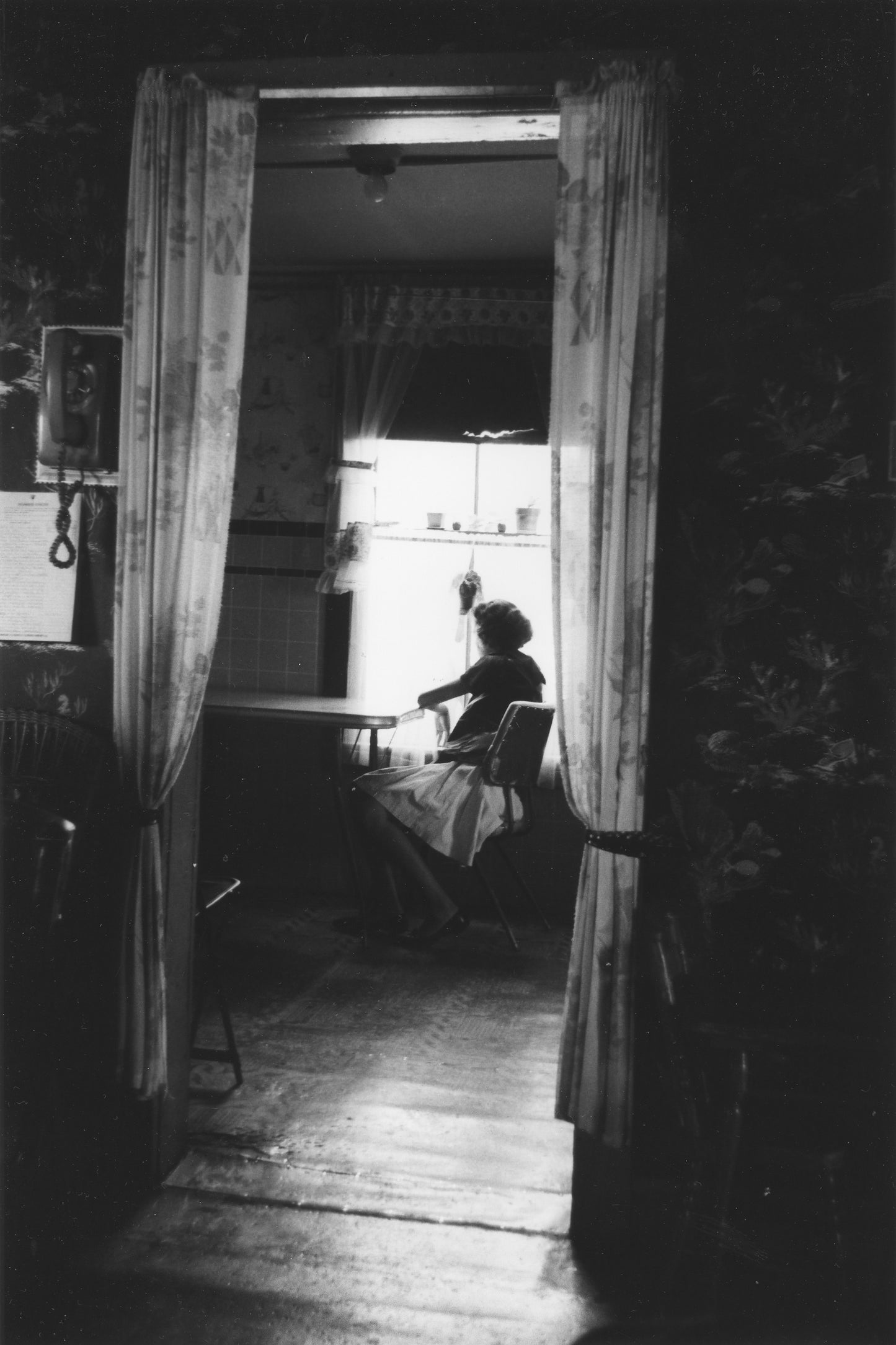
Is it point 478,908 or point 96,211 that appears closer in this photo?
point 96,211

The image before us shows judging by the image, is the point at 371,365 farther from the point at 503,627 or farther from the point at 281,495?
the point at 503,627

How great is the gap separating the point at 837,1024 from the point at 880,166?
1.74 meters

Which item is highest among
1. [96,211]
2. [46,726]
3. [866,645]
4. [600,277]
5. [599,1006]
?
[96,211]

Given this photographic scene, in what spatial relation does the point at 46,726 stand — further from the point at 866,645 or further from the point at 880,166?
the point at 880,166

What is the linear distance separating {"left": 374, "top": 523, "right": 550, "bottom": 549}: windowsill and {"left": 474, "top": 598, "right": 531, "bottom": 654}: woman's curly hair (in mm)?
623

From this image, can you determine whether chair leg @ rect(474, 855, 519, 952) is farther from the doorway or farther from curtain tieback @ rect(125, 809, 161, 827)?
curtain tieback @ rect(125, 809, 161, 827)

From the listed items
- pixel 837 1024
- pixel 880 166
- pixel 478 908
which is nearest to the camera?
pixel 837 1024

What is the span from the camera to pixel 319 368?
17.0 ft

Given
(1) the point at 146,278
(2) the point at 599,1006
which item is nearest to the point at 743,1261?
(2) the point at 599,1006

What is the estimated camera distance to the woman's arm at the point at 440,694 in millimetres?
4523

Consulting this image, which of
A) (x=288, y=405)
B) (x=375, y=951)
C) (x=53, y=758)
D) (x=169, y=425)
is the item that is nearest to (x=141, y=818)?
(x=53, y=758)

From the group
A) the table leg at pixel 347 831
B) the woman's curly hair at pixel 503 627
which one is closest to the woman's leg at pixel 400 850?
the table leg at pixel 347 831

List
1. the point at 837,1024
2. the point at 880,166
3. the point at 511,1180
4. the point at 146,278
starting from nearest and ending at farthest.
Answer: the point at 837,1024, the point at 880,166, the point at 146,278, the point at 511,1180

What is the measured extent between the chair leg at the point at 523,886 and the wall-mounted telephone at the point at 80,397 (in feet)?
8.54
